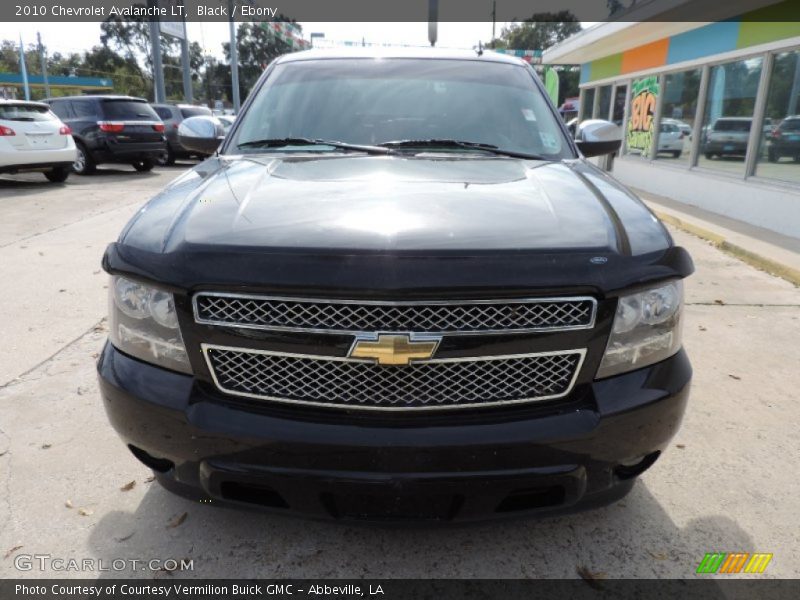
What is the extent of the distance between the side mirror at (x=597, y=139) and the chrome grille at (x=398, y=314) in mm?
2031

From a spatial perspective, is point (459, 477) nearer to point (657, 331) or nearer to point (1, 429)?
point (657, 331)

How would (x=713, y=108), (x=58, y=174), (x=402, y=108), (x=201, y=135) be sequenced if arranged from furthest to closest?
(x=58, y=174) → (x=713, y=108) → (x=201, y=135) → (x=402, y=108)

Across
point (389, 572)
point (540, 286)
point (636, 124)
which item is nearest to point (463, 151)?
point (540, 286)

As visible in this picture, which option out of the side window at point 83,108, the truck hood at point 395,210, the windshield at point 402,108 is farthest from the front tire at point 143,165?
the truck hood at point 395,210

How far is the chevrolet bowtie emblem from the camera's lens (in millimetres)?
1641

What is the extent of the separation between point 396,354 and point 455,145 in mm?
1450

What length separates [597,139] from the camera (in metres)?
3.51

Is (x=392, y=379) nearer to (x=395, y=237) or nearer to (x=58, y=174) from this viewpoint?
(x=395, y=237)

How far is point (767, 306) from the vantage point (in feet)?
16.8

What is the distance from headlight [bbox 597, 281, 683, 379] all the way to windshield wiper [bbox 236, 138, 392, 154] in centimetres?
132

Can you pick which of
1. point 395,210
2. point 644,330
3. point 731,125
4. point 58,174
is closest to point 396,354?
point 395,210

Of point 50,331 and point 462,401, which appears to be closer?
point 462,401

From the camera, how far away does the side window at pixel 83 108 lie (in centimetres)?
1381

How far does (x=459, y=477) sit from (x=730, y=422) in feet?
6.86
